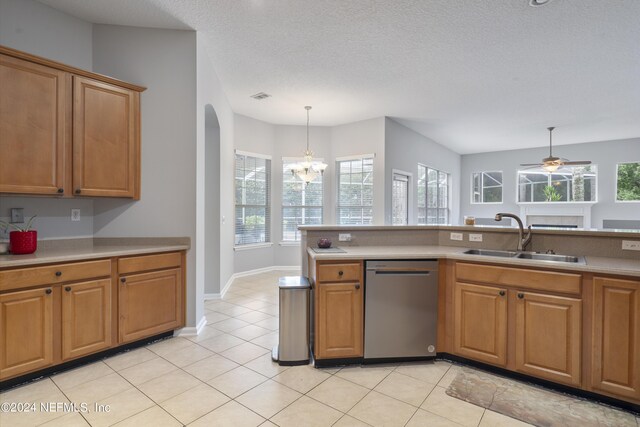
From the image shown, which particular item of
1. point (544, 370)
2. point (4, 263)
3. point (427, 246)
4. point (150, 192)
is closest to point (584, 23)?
point (427, 246)

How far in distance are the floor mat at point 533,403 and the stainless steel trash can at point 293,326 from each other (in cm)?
115

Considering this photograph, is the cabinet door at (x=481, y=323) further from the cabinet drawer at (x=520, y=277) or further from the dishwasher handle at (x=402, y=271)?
the dishwasher handle at (x=402, y=271)

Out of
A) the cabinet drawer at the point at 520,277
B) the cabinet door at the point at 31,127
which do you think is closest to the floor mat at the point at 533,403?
the cabinet drawer at the point at 520,277

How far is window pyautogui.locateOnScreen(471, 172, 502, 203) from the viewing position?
31.2 ft

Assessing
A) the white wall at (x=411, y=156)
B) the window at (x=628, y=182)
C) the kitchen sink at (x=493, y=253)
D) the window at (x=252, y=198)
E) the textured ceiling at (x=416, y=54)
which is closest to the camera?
the kitchen sink at (x=493, y=253)

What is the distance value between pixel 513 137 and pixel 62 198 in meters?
8.75

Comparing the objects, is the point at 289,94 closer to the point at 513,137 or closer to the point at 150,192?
the point at 150,192

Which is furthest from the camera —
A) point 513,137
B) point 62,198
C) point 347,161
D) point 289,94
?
point 513,137

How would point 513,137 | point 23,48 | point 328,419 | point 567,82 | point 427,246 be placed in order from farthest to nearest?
point 513,137 < point 567,82 < point 427,246 < point 23,48 < point 328,419

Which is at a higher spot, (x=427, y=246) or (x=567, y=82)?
(x=567, y=82)

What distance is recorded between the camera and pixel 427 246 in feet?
10.4

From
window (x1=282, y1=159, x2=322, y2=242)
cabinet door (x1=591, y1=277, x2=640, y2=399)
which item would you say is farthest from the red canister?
window (x1=282, y1=159, x2=322, y2=242)

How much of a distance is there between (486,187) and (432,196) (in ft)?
8.53

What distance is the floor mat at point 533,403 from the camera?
1.92 m
